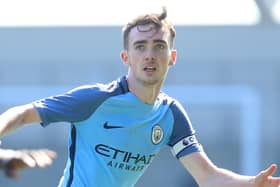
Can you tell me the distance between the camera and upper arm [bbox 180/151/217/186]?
7.28 metres

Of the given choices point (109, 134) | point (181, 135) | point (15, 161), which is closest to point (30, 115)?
point (109, 134)

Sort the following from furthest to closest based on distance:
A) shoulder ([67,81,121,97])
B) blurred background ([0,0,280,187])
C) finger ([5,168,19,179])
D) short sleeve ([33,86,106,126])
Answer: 1. blurred background ([0,0,280,187])
2. shoulder ([67,81,121,97])
3. short sleeve ([33,86,106,126])
4. finger ([5,168,19,179])

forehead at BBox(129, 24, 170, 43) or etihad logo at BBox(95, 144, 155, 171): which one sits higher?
forehead at BBox(129, 24, 170, 43)

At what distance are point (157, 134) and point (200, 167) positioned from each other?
36 centimetres

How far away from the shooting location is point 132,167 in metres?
7.04

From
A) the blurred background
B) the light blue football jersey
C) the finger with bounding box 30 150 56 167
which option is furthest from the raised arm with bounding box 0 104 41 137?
the blurred background

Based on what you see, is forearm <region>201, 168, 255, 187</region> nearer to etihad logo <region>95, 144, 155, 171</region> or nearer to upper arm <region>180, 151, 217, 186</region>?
upper arm <region>180, 151, 217, 186</region>

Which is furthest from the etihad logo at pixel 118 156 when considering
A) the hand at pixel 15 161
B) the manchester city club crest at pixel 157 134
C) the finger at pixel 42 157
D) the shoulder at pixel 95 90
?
the hand at pixel 15 161

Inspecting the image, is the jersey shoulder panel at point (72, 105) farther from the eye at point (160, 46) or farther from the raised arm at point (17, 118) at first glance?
the eye at point (160, 46)

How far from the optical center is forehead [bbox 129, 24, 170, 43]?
6988 mm

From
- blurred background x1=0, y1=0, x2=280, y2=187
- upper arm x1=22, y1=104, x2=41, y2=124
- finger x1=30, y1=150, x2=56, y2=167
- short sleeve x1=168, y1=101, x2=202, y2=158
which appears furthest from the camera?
blurred background x1=0, y1=0, x2=280, y2=187

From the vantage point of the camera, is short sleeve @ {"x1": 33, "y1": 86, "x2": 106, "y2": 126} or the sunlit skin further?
the sunlit skin

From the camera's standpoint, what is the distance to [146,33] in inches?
275

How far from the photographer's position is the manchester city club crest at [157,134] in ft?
23.3
